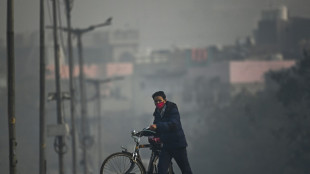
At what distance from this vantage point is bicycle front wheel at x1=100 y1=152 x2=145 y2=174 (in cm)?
873

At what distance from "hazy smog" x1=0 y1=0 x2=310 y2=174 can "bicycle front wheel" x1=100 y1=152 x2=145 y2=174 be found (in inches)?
495

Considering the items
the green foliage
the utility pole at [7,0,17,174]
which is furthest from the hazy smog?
the utility pole at [7,0,17,174]

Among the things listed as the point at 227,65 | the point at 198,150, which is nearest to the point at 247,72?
the point at 227,65

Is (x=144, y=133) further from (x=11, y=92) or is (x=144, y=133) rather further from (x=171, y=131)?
(x=11, y=92)

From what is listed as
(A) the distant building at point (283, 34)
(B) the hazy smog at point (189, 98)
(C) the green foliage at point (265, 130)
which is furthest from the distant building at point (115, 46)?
(C) the green foliage at point (265, 130)

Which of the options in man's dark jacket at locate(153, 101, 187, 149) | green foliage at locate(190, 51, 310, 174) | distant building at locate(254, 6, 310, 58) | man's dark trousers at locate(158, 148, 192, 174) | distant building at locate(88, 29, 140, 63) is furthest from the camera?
distant building at locate(88, 29, 140, 63)

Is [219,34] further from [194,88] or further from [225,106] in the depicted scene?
[225,106]

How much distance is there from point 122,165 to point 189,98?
7138 centimetres

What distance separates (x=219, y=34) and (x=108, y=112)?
8649 cm

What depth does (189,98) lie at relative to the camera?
3147 inches

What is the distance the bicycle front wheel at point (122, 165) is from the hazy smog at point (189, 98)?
12566 mm

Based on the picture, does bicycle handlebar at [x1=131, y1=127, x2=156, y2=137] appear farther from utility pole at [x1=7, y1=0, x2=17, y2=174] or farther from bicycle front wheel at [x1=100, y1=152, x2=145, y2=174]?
utility pole at [x1=7, y1=0, x2=17, y2=174]

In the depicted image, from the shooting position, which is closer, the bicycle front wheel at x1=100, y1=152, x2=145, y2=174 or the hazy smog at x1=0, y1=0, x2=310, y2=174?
the bicycle front wheel at x1=100, y1=152, x2=145, y2=174

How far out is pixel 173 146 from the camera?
876 centimetres
